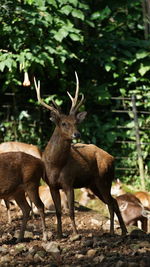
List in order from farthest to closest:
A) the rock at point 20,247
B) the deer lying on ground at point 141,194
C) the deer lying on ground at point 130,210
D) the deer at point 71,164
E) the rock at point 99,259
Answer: the deer lying on ground at point 141,194 < the deer lying on ground at point 130,210 < the deer at point 71,164 < the rock at point 20,247 < the rock at point 99,259

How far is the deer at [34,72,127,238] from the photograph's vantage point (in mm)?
8609

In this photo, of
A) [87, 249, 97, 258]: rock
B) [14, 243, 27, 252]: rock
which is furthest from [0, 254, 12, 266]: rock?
[87, 249, 97, 258]: rock

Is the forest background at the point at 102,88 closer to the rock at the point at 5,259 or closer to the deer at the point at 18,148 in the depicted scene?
the deer at the point at 18,148

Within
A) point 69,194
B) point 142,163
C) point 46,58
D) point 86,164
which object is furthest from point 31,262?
point 142,163

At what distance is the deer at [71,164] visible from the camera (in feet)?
28.2

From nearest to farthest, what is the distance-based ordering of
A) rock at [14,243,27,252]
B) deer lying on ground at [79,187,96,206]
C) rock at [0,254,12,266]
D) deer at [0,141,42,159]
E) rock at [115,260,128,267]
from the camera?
rock at [115,260,128,267] → rock at [0,254,12,266] → rock at [14,243,27,252] → deer at [0,141,42,159] → deer lying on ground at [79,187,96,206]

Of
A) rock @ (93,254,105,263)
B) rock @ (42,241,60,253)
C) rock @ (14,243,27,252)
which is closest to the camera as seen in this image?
rock @ (93,254,105,263)

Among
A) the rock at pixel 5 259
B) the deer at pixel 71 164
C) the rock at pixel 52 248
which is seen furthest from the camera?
the deer at pixel 71 164

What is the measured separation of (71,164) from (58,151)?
28 centimetres

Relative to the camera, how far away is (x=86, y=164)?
357 inches

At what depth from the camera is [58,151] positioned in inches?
344

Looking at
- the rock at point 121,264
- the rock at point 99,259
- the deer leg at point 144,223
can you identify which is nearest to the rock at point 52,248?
the rock at point 99,259

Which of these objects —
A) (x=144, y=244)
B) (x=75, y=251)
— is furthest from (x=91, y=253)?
(x=144, y=244)

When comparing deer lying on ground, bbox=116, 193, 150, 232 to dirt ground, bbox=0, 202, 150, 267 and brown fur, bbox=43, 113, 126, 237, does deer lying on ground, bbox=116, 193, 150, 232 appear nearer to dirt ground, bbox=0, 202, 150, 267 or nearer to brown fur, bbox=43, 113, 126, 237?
brown fur, bbox=43, 113, 126, 237
